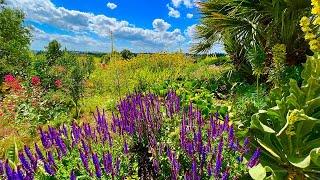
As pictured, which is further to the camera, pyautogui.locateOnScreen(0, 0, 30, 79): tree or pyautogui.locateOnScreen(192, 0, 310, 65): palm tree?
pyautogui.locateOnScreen(0, 0, 30, 79): tree

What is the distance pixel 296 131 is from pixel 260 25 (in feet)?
18.5

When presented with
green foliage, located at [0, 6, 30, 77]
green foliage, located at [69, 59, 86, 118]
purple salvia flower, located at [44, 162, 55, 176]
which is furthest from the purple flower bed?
green foliage, located at [0, 6, 30, 77]

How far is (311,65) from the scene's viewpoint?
3.83 meters

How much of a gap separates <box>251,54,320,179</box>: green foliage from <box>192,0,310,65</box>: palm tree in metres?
4.03

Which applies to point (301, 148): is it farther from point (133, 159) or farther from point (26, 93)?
point (26, 93)

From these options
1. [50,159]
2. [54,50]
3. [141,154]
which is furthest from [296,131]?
[54,50]

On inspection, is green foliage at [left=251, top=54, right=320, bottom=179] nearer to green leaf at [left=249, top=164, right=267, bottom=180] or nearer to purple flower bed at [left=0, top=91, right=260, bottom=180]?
green leaf at [left=249, top=164, right=267, bottom=180]

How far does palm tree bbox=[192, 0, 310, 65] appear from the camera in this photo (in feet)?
25.8

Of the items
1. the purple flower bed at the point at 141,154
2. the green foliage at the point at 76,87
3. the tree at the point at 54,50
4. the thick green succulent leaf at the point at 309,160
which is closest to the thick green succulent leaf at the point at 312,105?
the thick green succulent leaf at the point at 309,160

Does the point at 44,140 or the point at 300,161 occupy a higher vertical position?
the point at 44,140

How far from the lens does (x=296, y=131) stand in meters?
3.76

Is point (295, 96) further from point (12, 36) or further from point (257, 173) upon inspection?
point (12, 36)

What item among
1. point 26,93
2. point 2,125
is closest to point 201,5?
point 26,93

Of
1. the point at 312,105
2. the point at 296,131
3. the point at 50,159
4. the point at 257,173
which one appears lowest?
the point at 257,173
